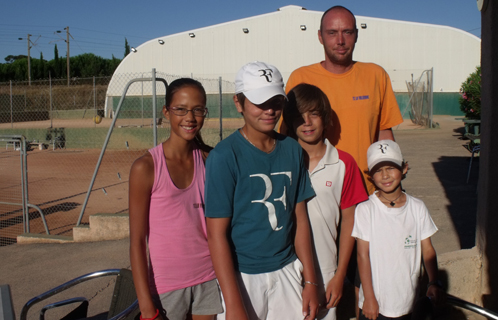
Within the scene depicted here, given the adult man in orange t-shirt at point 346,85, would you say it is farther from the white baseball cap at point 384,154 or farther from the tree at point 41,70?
the tree at point 41,70

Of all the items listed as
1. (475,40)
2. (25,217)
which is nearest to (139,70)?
(475,40)

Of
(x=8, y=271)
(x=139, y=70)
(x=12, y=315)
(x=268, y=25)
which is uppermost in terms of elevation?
(x=268, y=25)

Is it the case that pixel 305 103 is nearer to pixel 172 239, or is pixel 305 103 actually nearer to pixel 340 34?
pixel 340 34

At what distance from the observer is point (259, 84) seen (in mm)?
1968

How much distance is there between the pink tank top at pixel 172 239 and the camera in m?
2.09

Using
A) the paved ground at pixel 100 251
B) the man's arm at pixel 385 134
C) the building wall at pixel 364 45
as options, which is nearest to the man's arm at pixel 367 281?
the man's arm at pixel 385 134

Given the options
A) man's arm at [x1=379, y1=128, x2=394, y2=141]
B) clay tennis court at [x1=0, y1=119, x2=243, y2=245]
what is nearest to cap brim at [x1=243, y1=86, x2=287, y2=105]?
man's arm at [x1=379, y1=128, x2=394, y2=141]

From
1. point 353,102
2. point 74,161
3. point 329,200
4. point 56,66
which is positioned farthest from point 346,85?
point 56,66

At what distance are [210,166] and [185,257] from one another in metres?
0.49

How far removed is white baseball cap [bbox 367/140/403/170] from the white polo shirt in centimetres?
12

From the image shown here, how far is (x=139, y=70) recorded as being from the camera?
3416 centimetres

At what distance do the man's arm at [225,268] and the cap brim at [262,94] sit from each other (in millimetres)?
527

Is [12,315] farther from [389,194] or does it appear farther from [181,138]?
[389,194]

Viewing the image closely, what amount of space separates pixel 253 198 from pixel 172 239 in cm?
46
